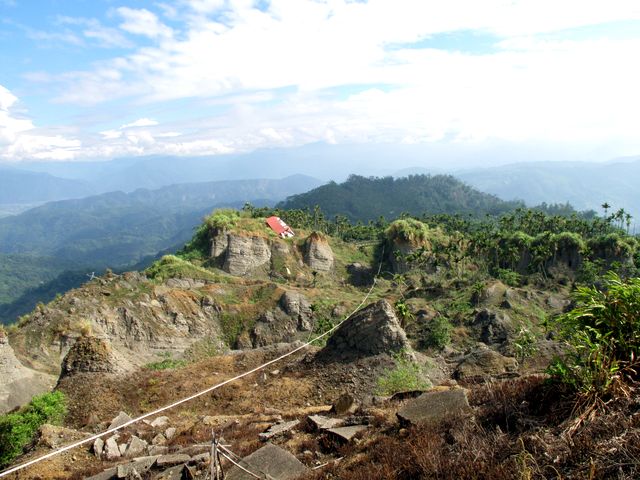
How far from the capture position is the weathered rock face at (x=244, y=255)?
56.7 m

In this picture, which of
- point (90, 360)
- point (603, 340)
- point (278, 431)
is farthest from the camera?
point (90, 360)

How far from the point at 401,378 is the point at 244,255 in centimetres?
4285

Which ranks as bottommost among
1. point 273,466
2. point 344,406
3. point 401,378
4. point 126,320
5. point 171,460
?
point 126,320

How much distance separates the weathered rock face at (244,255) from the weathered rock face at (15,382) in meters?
30.6

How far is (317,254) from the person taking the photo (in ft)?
202

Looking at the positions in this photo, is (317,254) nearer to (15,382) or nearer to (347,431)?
(15,382)

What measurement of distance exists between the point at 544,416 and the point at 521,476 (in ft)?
5.00

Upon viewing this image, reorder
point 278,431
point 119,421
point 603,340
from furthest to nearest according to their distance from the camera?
point 119,421, point 278,431, point 603,340

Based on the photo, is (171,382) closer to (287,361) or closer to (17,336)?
(287,361)

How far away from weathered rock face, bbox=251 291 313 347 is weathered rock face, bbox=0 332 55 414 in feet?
53.5

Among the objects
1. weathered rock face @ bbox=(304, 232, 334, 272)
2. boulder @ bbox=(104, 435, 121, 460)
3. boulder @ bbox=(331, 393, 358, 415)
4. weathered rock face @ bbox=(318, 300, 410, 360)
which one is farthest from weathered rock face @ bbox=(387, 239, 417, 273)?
boulder @ bbox=(104, 435, 121, 460)

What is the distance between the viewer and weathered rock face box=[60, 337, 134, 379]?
20.1m

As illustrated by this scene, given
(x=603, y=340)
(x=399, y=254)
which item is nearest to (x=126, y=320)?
(x=603, y=340)

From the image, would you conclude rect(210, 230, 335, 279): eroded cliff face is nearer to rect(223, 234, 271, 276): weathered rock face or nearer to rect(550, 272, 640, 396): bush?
rect(223, 234, 271, 276): weathered rock face
